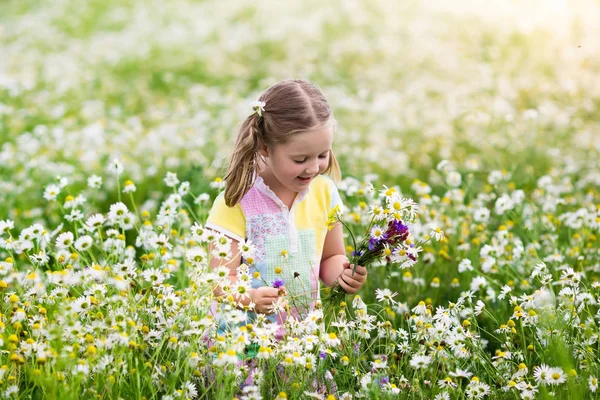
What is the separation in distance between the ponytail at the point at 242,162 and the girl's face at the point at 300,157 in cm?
7

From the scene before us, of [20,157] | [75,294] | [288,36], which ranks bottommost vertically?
[288,36]

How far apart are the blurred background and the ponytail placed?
630mm

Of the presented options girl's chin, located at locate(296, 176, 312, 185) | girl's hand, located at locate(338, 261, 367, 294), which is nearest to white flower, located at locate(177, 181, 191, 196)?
girl's chin, located at locate(296, 176, 312, 185)

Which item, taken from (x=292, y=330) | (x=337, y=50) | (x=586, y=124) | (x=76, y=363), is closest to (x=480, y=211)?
(x=292, y=330)

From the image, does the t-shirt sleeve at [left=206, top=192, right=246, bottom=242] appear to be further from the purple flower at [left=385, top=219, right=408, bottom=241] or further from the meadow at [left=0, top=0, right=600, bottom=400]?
the purple flower at [left=385, top=219, right=408, bottom=241]

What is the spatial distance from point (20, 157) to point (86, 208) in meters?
1.49

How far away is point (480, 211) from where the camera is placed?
3.89 m

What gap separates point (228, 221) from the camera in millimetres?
2838

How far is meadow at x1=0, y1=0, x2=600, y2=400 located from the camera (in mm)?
2387

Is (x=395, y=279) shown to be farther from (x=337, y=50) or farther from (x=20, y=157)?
(x=337, y=50)

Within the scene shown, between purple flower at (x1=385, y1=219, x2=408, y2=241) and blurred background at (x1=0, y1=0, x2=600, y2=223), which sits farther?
blurred background at (x1=0, y1=0, x2=600, y2=223)

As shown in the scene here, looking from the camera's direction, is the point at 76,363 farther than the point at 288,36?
No

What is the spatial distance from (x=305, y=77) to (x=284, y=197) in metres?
6.12

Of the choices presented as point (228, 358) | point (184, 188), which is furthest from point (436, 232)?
point (184, 188)
